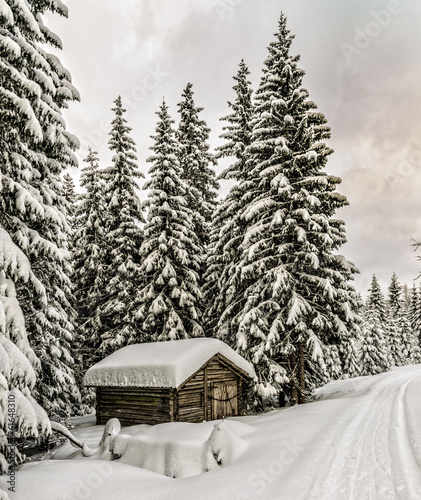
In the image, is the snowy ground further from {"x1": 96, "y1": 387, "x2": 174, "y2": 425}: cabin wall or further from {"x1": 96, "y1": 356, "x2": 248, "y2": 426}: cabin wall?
{"x1": 96, "y1": 387, "x2": 174, "y2": 425}: cabin wall

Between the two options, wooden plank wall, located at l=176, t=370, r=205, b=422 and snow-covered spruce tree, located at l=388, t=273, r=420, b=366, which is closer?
wooden plank wall, located at l=176, t=370, r=205, b=422

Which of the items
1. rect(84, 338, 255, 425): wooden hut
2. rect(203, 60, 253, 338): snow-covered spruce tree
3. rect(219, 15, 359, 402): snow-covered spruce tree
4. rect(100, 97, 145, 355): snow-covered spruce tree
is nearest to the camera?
rect(84, 338, 255, 425): wooden hut

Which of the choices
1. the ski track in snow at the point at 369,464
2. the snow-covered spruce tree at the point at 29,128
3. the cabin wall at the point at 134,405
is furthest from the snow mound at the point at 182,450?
the snow-covered spruce tree at the point at 29,128

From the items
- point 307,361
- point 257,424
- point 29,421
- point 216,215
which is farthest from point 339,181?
point 29,421

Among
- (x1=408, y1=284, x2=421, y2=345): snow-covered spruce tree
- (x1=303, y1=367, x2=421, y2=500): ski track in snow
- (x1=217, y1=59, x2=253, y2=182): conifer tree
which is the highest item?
(x1=217, y1=59, x2=253, y2=182): conifer tree

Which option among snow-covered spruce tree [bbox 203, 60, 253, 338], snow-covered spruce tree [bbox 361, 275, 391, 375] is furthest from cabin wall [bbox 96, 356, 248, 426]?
snow-covered spruce tree [bbox 361, 275, 391, 375]

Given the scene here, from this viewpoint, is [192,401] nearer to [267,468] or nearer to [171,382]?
[171,382]

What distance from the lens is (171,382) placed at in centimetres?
1556

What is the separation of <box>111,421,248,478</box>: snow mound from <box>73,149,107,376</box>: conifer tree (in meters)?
15.3

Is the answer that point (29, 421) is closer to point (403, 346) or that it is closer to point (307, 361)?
point (307, 361)

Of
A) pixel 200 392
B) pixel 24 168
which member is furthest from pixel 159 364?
pixel 24 168

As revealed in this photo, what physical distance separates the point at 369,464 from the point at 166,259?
55.9ft

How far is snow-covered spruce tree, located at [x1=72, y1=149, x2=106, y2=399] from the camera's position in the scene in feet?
86.5

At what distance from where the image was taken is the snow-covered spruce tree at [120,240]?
80.8ft
